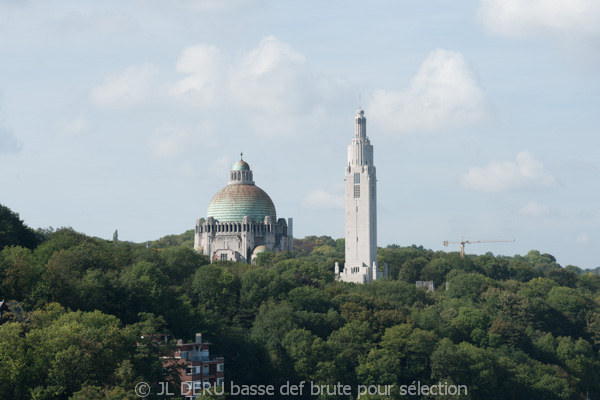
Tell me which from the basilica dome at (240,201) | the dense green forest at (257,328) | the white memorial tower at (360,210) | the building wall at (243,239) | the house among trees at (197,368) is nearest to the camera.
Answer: the dense green forest at (257,328)

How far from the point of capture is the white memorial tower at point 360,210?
560ft

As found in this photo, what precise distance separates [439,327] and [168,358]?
38.7m

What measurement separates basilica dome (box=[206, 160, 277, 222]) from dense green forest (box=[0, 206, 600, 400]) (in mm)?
34802

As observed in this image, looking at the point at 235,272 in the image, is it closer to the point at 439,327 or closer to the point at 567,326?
the point at 439,327

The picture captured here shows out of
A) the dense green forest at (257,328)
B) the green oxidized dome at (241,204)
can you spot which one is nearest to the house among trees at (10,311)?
the dense green forest at (257,328)

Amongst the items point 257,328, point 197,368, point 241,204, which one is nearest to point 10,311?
point 197,368

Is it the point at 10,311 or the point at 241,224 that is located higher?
the point at 241,224

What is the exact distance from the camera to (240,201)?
175m

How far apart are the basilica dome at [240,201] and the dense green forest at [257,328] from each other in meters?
34.8

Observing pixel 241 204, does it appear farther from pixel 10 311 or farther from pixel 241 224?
pixel 10 311

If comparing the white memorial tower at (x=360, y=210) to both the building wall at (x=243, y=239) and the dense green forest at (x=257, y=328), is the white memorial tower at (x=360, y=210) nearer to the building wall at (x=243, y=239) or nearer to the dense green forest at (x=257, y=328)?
the building wall at (x=243, y=239)

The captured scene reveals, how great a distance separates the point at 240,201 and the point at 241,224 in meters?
3.98

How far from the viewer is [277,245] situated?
571 ft

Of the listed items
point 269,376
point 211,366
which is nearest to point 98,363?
point 211,366
